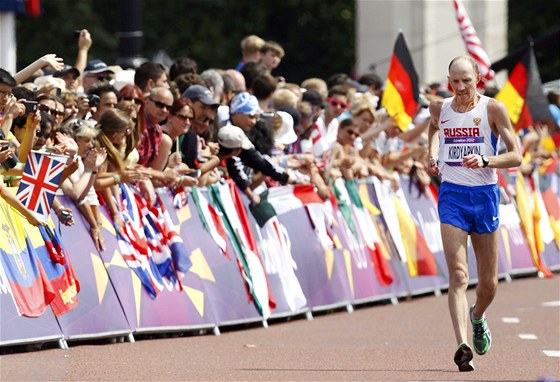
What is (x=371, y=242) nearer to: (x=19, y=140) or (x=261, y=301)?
(x=261, y=301)

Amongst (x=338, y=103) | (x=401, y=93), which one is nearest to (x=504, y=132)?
(x=338, y=103)

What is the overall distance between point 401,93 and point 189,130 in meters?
4.28

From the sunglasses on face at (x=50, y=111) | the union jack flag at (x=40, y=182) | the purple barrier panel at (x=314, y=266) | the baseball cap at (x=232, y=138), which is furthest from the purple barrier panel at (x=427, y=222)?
the union jack flag at (x=40, y=182)

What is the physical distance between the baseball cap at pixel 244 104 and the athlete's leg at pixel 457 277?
12.6ft

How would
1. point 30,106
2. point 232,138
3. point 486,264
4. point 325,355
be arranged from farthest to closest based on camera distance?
→ point 232,138, point 325,355, point 30,106, point 486,264

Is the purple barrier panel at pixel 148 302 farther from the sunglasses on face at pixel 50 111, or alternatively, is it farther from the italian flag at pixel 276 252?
the italian flag at pixel 276 252

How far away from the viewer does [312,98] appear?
59.0 ft

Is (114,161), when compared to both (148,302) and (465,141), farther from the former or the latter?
(465,141)

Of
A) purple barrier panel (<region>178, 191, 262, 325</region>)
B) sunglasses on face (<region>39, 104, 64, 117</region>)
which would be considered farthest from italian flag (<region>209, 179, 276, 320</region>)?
sunglasses on face (<region>39, 104, 64, 117</region>)

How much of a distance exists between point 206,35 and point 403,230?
25077mm

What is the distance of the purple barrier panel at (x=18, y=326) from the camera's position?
12305 mm

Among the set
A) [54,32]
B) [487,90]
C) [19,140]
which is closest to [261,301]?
[19,140]

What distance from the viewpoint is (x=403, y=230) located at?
63.4 ft

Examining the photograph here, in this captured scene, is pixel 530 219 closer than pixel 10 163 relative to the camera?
No
